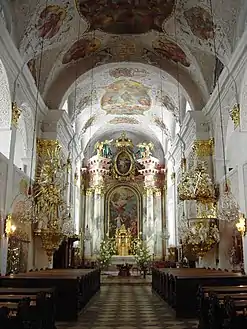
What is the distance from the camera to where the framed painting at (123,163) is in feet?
92.0

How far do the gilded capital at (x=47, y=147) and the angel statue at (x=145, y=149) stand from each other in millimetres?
12225

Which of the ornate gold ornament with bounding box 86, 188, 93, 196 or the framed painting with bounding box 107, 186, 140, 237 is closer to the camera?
the framed painting with bounding box 107, 186, 140, 237

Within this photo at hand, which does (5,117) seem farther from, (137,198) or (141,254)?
(137,198)

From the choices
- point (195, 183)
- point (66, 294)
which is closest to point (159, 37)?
point (195, 183)

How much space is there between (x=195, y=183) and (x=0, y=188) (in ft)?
22.1

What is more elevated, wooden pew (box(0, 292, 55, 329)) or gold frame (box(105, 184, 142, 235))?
gold frame (box(105, 184, 142, 235))

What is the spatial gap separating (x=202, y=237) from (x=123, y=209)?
44.1 ft

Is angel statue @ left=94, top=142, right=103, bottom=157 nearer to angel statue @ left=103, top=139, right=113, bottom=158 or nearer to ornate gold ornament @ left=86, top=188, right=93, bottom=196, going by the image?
angel statue @ left=103, top=139, right=113, bottom=158

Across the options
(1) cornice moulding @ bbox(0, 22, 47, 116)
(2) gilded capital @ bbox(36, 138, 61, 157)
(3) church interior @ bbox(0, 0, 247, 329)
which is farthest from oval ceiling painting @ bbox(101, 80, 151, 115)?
(1) cornice moulding @ bbox(0, 22, 47, 116)

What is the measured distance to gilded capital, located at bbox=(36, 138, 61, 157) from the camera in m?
16.3

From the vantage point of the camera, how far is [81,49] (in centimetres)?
1642

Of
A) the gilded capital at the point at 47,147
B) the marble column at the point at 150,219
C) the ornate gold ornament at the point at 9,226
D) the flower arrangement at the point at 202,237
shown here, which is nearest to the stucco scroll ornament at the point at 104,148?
the marble column at the point at 150,219

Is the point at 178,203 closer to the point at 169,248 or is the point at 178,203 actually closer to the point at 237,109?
the point at 169,248

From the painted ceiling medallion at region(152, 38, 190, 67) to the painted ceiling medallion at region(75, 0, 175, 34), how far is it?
3.24 feet
